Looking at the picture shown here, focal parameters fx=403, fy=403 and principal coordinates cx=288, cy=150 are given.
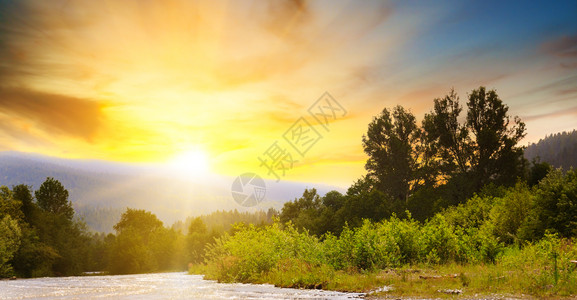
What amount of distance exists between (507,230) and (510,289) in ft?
53.6

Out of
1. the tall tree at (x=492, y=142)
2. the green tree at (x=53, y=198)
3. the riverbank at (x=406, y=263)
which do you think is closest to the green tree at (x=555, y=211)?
the riverbank at (x=406, y=263)

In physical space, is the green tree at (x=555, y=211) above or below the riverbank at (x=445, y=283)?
above

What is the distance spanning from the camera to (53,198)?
9612 centimetres

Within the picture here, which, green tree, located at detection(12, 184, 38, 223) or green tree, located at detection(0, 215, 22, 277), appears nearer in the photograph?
green tree, located at detection(0, 215, 22, 277)

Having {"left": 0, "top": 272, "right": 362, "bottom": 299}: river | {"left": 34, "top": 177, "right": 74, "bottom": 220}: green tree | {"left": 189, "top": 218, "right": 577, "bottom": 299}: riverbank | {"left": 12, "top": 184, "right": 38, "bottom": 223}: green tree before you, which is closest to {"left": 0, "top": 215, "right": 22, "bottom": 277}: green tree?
{"left": 12, "top": 184, "right": 38, "bottom": 223}: green tree

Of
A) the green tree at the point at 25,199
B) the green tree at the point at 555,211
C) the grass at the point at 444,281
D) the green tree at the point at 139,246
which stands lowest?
the green tree at the point at 139,246

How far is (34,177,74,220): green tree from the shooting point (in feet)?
312

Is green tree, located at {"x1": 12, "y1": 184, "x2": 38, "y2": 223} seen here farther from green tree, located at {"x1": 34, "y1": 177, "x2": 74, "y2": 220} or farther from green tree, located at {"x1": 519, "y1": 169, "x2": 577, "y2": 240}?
green tree, located at {"x1": 519, "y1": 169, "x2": 577, "y2": 240}

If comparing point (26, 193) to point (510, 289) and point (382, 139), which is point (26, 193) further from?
point (510, 289)

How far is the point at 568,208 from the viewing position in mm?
20891

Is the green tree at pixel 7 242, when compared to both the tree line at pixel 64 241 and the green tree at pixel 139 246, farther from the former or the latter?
the green tree at pixel 139 246

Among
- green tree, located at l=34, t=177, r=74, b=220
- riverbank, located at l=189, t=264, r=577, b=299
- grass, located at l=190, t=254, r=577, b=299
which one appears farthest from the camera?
green tree, located at l=34, t=177, r=74, b=220

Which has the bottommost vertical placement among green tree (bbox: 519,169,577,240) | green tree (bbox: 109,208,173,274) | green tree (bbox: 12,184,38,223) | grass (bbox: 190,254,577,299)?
green tree (bbox: 109,208,173,274)

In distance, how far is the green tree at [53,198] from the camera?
3745 inches
